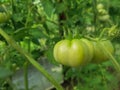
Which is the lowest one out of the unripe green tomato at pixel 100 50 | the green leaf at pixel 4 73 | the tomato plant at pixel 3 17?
the unripe green tomato at pixel 100 50

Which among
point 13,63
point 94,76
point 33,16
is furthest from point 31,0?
point 94,76

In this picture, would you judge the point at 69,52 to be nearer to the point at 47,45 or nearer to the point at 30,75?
the point at 47,45

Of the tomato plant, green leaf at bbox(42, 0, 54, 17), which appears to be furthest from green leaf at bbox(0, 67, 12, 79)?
green leaf at bbox(42, 0, 54, 17)

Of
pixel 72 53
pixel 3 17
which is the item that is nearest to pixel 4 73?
pixel 72 53

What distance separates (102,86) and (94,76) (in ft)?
0.24

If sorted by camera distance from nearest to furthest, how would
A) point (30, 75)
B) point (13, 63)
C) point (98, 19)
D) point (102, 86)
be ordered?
point (13, 63), point (98, 19), point (102, 86), point (30, 75)

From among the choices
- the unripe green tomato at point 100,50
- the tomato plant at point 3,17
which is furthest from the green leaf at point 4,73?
the tomato plant at point 3,17

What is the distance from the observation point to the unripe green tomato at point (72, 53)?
78 cm

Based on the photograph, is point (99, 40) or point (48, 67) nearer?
point (99, 40)

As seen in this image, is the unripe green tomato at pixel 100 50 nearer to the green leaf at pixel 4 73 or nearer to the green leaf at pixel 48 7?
the green leaf at pixel 4 73

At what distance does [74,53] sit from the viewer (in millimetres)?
794

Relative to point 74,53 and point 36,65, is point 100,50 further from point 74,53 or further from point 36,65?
point 36,65

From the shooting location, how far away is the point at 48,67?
354cm

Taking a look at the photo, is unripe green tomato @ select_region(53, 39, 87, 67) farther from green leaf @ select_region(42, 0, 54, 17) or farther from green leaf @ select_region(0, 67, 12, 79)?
green leaf @ select_region(42, 0, 54, 17)
